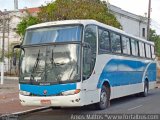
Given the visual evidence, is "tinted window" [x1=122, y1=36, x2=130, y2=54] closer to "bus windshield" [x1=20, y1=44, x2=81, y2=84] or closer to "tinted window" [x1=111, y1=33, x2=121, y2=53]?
"tinted window" [x1=111, y1=33, x2=121, y2=53]

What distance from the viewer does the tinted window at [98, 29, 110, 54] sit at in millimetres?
15664

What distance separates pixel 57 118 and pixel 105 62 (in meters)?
3.73

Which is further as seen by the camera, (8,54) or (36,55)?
(8,54)

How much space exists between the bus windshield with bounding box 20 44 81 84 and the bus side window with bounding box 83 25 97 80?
15.6 inches

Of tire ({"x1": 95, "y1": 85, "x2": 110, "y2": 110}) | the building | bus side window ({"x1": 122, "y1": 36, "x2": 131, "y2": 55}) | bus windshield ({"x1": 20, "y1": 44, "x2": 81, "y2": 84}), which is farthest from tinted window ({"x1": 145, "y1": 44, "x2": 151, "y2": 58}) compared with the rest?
the building

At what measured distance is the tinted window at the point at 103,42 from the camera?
1566 centimetres

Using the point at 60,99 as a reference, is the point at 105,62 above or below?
above

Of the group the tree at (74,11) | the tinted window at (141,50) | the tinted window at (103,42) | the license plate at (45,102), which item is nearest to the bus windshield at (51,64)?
the license plate at (45,102)

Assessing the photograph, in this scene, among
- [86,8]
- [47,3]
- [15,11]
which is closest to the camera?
[86,8]

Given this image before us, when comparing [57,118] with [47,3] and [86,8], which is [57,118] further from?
[47,3]

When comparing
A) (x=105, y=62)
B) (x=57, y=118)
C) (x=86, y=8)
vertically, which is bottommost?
(x=57, y=118)

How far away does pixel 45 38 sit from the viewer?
47.2 feet

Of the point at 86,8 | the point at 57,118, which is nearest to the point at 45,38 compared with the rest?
the point at 57,118

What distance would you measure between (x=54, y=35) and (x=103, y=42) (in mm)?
2471
